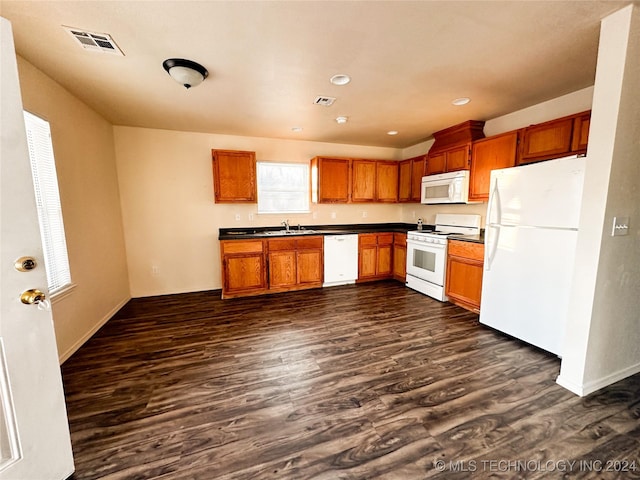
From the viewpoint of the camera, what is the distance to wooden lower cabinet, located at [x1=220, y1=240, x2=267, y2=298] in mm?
3811

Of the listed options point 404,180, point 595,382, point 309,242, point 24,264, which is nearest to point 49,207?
point 24,264

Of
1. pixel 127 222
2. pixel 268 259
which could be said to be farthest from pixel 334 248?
pixel 127 222

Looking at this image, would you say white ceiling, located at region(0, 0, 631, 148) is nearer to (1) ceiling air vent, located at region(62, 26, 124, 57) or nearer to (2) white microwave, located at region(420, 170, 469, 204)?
(1) ceiling air vent, located at region(62, 26, 124, 57)

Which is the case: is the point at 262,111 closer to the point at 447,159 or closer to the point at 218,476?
the point at 447,159

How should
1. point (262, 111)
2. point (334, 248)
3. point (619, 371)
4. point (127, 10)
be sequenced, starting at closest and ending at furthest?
1. point (127, 10)
2. point (619, 371)
3. point (262, 111)
4. point (334, 248)

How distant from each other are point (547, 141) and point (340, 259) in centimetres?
292

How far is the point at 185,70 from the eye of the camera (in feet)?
6.59

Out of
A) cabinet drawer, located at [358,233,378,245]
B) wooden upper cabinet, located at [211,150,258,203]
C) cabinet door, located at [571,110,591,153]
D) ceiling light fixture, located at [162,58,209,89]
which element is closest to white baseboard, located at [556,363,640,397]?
cabinet door, located at [571,110,591,153]

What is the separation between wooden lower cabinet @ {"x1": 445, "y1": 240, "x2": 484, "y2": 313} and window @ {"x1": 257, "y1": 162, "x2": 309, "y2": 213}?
98.2 inches

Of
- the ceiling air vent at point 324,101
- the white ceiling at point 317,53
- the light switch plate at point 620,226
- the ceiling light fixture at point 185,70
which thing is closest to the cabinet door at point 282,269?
the white ceiling at point 317,53

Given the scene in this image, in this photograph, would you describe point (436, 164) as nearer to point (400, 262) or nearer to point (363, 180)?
point (363, 180)

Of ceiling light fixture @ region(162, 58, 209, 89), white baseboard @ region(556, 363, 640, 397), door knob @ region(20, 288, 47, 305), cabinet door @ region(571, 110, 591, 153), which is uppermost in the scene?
ceiling light fixture @ region(162, 58, 209, 89)

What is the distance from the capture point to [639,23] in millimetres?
1572

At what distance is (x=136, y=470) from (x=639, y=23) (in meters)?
3.77
